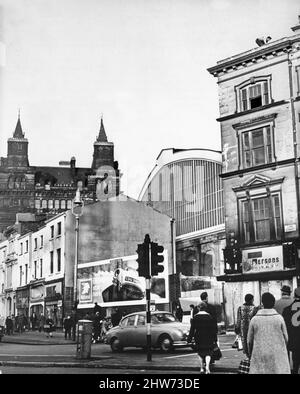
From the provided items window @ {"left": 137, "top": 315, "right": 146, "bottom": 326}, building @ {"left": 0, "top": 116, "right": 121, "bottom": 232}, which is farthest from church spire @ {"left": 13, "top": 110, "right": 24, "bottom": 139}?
window @ {"left": 137, "top": 315, "right": 146, "bottom": 326}

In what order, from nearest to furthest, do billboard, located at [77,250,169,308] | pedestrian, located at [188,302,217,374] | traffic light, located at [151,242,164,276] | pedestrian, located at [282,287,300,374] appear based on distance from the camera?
pedestrian, located at [282,287,300,374]
pedestrian, located at [188,302,217,374]
traffic light, located at [151,242,164,276]
billboard, located at [77,250,169,308]

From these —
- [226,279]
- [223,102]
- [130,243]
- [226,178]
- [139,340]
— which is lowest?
[139,340]

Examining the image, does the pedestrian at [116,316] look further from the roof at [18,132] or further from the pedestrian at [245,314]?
the roof at [18,132]

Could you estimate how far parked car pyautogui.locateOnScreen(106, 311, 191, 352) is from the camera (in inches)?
326

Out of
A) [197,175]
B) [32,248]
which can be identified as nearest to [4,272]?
[32,248]

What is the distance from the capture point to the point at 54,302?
8430mm

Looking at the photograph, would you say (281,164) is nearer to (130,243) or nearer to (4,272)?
(130,243)

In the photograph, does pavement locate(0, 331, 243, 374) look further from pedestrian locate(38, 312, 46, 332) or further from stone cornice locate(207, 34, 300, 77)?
stone cornice locate(207, 34, 300, 77)

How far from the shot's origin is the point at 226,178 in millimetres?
8766

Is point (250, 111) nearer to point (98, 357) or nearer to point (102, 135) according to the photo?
point (102, 135)

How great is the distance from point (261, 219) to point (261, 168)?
0.71 m

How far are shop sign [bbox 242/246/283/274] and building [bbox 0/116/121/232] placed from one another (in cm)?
208

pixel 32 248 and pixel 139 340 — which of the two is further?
pixel 32 248

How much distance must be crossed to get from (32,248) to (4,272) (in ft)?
2.27
